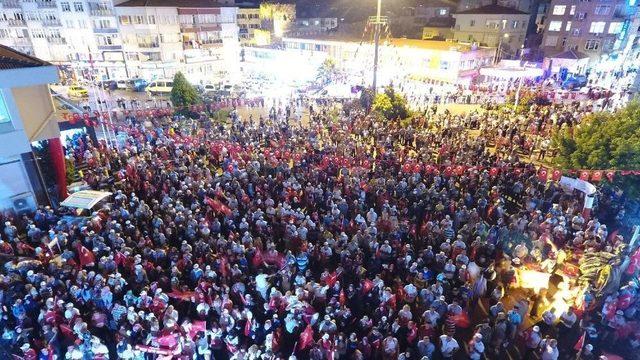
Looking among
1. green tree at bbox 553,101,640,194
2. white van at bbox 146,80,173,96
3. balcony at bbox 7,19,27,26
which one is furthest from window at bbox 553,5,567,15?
balcony at bbox 7,19,27,26

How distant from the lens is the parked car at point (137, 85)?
44062 mm

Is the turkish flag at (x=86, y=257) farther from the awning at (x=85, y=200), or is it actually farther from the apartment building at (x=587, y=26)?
the apartment building at (x=587, y=26)

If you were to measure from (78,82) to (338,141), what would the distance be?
1464 inches

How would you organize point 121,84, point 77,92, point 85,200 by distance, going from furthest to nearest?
point 121,84 < point 77,92 < point 85,200

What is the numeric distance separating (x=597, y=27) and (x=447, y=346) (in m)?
50.9

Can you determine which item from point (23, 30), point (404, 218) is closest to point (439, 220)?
point (404, 218)

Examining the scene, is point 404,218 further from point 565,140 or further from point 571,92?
point 571,92

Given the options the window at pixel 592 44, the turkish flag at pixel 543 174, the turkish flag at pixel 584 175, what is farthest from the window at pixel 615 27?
the turkish flag at pixel 543 174

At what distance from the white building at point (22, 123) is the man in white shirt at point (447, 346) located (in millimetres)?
16801

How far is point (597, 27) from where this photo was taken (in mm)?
46000

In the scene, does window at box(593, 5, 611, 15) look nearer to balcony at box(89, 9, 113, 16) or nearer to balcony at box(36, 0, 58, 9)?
balcony at box(89, 9, 113, 16)

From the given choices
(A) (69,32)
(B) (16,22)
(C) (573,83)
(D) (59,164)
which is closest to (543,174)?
(D) (59,164)

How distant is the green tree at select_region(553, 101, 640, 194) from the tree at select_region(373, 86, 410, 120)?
10.9 meters

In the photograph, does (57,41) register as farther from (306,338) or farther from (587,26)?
(587,26)
